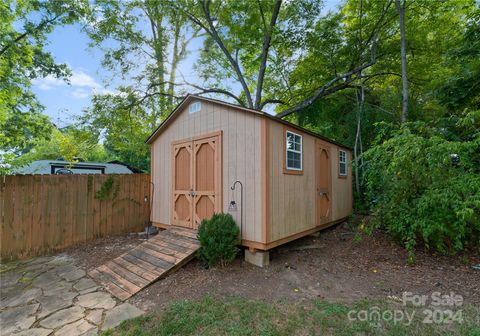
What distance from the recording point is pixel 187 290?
375 centimetres

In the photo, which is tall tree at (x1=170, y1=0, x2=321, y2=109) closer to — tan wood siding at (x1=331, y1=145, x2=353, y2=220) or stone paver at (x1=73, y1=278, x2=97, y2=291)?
tan wood siding at (x1=331, y1=145, x2=353, y2=220)

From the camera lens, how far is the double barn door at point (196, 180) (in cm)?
525

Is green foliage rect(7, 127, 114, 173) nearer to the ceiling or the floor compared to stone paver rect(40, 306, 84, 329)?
nearer to the ceiling

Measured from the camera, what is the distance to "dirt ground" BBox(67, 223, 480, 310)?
357cm

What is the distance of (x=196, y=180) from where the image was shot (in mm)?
5676

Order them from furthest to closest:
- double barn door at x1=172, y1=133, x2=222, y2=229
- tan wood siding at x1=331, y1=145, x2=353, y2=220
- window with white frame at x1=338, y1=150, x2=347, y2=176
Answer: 1. window with white frame at x1=338, y1=150, x2=347, y2=176
2. tan wood siding at x1=331, y1=145, x2=353, y2=220
3. double barn door at x1=172, y1=133, x2=222, y2=229

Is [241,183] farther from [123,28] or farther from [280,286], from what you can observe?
[123,28]

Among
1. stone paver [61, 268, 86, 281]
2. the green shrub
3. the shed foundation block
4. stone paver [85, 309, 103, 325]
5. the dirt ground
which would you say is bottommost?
Result: stone paver [85, 309, 103, 325]

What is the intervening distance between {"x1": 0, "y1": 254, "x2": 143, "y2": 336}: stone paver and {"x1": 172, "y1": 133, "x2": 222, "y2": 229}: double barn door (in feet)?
7.39

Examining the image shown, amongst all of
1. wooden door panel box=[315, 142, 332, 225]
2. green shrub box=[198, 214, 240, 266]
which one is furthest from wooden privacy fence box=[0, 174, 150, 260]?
wooden door panel box=[315, 142, 332, 225]

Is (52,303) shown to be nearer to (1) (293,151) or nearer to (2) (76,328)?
(2) (76,328)

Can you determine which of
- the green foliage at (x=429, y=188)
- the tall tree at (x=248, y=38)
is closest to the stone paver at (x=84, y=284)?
the green foliage at (x=429, y=188)

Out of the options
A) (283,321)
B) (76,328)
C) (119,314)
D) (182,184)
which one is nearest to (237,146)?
(182,184)

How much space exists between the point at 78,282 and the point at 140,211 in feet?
11.6
